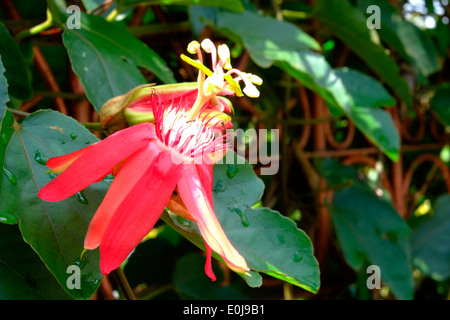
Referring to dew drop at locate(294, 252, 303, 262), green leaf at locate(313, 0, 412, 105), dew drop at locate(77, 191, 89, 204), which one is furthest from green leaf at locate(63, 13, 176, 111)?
green leaf at locate(313, 0, 412, 105)

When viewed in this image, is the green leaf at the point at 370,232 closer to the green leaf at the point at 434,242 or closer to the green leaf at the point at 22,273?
the green leaf at the point at 434,242

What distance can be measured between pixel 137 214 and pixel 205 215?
47mm

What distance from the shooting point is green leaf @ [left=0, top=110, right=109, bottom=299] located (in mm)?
387

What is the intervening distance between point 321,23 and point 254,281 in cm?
88

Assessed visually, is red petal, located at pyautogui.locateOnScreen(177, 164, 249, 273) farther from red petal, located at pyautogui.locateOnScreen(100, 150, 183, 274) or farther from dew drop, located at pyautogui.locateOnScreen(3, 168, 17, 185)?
dew drop, located at pyautogui.locateOnScreen(3, 168, 17, 185)

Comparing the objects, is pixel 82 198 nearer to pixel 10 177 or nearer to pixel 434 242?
pixel 10 177

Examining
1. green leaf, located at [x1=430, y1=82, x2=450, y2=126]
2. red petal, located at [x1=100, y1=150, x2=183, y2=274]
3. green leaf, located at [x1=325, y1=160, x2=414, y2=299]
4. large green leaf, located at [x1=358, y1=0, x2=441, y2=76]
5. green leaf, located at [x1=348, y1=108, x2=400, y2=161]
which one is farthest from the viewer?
green leaf, located at [x1=430, y1=82, x2=450, y2=126]

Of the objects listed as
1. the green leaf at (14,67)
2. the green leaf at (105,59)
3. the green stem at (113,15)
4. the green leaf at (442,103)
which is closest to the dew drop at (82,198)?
the green leaf at (105,59)

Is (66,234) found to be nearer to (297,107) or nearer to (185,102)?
(185,102)

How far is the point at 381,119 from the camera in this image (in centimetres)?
94

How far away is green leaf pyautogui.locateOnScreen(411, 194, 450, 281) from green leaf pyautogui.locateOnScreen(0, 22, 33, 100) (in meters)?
1.08

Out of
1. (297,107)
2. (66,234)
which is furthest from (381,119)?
(66,234)

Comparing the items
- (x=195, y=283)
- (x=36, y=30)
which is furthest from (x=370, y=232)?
(x=36, y=30)
